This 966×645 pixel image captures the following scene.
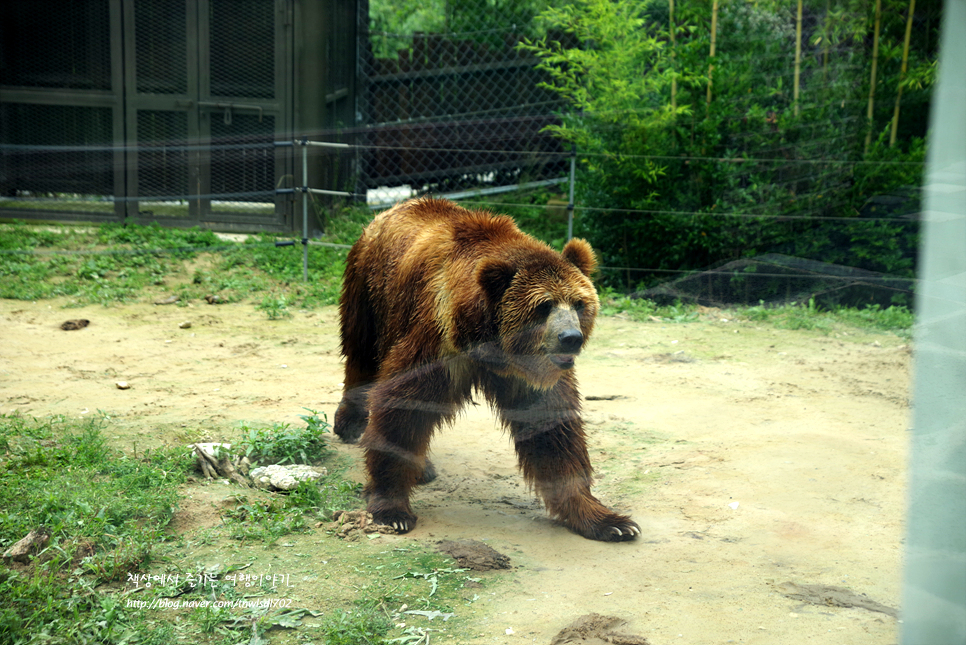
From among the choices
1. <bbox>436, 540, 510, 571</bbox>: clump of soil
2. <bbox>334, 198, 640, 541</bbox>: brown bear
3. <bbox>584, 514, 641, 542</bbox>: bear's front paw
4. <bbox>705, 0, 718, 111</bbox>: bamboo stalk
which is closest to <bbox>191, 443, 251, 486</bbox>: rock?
<bbox>334, 198, 640, 541</bbox>: brown bear

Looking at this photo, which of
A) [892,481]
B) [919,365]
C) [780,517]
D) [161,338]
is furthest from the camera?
[161,338]

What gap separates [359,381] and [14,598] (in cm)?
202

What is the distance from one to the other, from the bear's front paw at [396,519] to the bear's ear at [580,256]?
1284mm

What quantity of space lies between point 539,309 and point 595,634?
3.95ft

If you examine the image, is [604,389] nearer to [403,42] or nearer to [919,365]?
[919,365]

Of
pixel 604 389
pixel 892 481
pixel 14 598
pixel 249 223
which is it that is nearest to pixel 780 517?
pixel 892 481

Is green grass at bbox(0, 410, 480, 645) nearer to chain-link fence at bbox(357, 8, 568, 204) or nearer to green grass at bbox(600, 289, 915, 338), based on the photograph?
green grass at bbox(600, 289, 915, 338)

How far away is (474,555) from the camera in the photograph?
3.23 m

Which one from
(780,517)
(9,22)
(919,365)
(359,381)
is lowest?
(780,517)

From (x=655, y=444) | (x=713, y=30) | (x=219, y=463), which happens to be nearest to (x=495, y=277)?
(x=219, y=463)

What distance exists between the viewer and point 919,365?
1615 millimetres

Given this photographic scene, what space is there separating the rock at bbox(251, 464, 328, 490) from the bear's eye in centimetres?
138

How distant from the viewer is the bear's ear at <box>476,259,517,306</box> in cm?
321

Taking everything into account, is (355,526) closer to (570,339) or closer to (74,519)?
(74,519)
